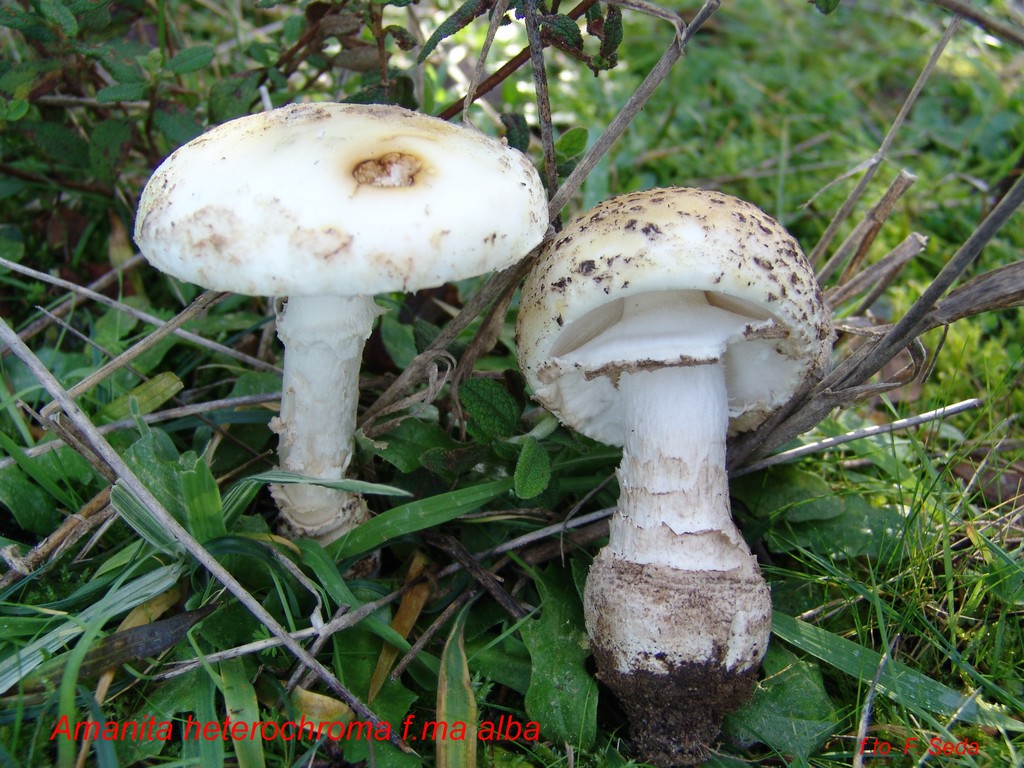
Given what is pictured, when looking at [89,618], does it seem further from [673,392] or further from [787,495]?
[787,495]

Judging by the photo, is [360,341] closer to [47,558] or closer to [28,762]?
[47,558]

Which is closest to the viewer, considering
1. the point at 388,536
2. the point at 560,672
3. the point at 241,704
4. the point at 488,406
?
the point at 241,704

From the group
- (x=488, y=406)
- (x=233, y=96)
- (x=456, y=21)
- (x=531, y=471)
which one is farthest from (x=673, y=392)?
(x=233, y=96)

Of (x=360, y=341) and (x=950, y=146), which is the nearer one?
(x=360, y=341)

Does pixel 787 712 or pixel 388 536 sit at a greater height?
pixel 388 536

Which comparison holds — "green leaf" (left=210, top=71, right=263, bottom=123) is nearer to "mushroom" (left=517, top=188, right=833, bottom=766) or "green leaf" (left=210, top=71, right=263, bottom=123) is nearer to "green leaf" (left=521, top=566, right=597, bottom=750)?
"mushroom" (left=517, top=188, right=833, bottom=766)

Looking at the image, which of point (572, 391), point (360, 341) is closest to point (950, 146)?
point (572, 391)

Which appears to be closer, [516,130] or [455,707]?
[455,707]
